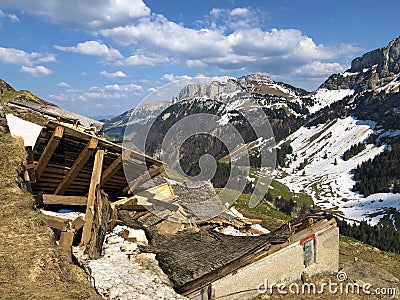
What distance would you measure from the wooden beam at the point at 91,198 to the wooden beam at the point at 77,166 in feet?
1.37

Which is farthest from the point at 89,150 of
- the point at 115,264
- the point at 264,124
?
the point at 264,124

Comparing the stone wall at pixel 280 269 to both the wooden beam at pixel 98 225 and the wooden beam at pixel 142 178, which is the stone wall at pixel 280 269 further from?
the wooden beam at pixel 142 178

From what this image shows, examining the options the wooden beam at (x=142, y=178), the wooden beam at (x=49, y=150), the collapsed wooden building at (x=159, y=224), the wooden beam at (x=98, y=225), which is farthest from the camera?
the wooden beam at (x=142, y=178)

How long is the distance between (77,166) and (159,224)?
5453mm

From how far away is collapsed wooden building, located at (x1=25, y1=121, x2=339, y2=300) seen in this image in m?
12.9

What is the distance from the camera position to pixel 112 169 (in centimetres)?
1570

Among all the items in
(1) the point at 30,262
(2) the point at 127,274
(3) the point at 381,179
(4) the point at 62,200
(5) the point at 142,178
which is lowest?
(2) the point at 127,274

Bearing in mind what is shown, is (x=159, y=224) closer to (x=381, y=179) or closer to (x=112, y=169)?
(x=112, y=169)

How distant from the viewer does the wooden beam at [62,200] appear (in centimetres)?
1412

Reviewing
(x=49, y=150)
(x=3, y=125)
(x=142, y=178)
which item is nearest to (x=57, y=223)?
(x=49, y=150)

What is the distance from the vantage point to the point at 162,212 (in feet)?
62.7

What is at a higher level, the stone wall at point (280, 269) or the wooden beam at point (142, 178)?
the wooden beam at point (142, 178)

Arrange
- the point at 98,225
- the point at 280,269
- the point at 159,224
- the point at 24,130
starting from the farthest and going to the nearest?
the point at 24,130
the point at 159,224
the point at 280,269
the point at 98,225

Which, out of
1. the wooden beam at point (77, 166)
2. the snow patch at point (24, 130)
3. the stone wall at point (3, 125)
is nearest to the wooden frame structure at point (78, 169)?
the wooden beam at point (77, 166)
